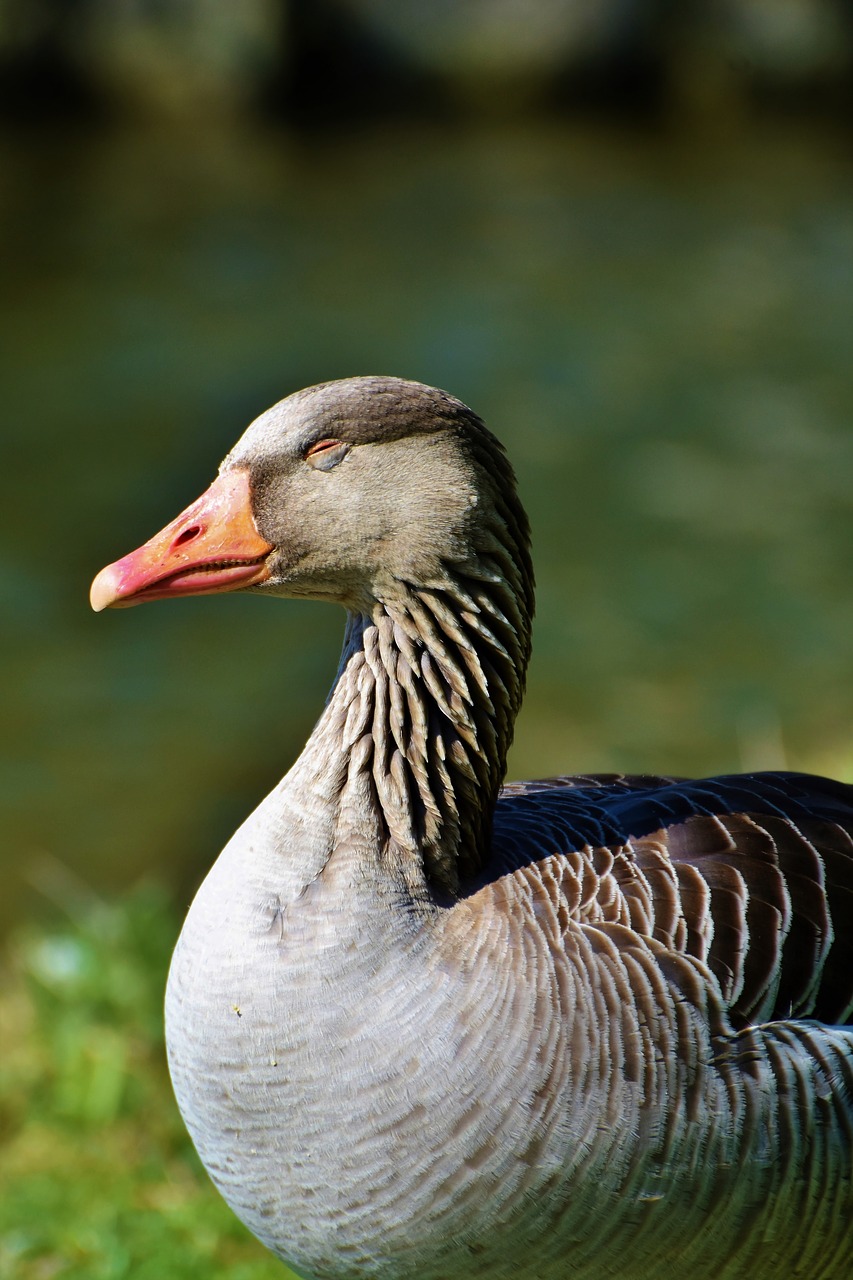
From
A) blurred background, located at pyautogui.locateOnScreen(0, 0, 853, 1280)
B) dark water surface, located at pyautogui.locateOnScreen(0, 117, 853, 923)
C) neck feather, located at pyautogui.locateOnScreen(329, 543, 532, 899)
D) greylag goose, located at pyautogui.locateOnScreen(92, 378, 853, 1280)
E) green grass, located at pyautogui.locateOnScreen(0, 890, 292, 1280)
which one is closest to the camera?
greylag goose, located at pyautogui.locateOnScreen(92, 378, 853, 1280)

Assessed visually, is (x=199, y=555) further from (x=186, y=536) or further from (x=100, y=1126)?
(x=100, y=1126)

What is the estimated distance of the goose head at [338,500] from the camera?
11.5 ft

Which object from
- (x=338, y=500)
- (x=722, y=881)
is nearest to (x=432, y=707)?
(x=338, y=500)

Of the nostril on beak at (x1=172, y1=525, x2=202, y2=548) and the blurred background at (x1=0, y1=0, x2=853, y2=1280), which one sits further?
the blurred background at (x1=0, y1=0, x2=853, y2=1280)

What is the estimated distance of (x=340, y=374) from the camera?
13086 mm

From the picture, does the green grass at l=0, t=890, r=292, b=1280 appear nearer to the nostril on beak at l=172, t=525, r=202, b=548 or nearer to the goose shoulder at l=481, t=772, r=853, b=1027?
the goose shoulder at l=481, t=772, r=853, b=1027

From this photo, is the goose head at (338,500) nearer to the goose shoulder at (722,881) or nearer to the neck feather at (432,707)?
the neck feather at (432,707)

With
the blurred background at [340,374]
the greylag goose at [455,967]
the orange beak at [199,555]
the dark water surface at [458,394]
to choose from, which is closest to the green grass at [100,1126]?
the blurred background at [340,374]

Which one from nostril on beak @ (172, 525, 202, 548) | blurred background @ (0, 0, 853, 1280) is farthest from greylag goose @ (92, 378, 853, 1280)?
blurred background @ (0, 0, 853, 1280)

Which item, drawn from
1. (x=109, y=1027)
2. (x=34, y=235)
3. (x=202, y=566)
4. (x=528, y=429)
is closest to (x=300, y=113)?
(x=34, y=235)

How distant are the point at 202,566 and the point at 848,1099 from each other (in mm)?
1930

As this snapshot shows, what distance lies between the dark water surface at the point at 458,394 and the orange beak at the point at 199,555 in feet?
13.0

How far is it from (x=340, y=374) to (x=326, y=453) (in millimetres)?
9733

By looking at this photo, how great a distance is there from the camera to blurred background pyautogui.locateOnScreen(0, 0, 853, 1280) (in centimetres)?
644
